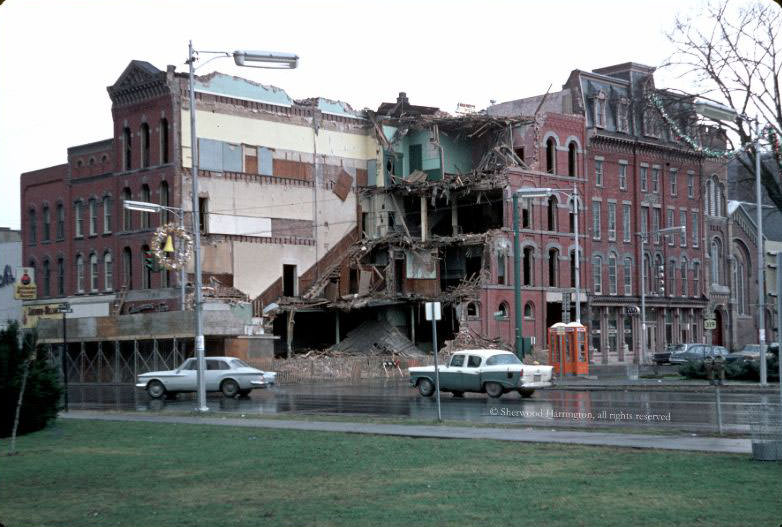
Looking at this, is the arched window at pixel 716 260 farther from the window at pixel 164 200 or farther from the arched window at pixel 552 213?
the window at pixel 164 200

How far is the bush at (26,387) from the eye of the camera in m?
23.1

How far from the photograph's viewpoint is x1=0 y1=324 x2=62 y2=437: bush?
23094 mm

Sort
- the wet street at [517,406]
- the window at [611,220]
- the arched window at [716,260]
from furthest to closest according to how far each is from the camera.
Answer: the arched window at [716,260] → the window at [611,220] → the wet street at [517,406]

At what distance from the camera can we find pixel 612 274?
3004 inches

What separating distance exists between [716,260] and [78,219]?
4841 cm

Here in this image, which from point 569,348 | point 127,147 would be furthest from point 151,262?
point 569,348

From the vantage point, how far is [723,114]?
2277 centimetres

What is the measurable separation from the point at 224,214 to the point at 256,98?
26.3 feet

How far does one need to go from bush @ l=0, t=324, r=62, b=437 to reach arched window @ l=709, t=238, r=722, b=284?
68930mm

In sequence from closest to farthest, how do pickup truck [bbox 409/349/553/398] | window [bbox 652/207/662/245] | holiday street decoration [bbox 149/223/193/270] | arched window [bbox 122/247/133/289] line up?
pickup truck [bbox 409/349/553/398], holiday street decoration [bbox 149/223/193/270], arched window [bbox 122/247/133/289], window [bbox 652/207/662/245]

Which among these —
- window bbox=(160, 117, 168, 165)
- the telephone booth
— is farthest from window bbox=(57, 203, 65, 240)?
the telephone booth

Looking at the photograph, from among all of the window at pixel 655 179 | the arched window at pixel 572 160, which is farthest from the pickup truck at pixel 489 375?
the window at pixel 655 179

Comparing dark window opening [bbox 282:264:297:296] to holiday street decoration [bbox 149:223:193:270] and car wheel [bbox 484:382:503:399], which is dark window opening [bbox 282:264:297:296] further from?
car wheel [bbox 484:382:503:399]

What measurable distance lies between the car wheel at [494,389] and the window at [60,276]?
43.8m
